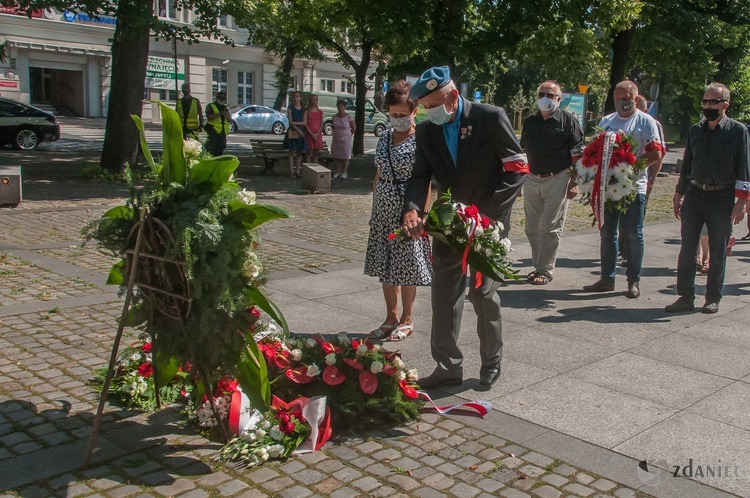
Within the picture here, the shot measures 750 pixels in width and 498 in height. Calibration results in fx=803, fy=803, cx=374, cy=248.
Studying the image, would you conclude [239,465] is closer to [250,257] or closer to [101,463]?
[101,463]

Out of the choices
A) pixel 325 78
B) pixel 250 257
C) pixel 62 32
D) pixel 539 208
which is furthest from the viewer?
pixel 325 78

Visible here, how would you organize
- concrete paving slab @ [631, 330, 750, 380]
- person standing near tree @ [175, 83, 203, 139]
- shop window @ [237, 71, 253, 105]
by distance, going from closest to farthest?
concrete paving slab @ [631, 330, 750, 380], person standing near tree @ [175, 83, 203, 139], shop window @ [237, 71, 253, 105]

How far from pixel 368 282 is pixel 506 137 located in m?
3.42

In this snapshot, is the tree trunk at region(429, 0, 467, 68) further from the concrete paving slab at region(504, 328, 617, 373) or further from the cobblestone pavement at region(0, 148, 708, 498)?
the cobblestone pavement at region(0, 148, 708, 498)

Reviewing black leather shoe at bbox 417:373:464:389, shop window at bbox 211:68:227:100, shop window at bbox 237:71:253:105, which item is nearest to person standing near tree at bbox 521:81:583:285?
black leather shoe at bbox 417:373:464:389

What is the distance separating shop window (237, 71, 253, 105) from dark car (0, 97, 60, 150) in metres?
24.7

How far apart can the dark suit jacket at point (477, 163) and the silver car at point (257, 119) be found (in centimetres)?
3523

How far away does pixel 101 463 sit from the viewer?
12.8 feet

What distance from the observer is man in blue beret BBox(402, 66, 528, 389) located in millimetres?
4824

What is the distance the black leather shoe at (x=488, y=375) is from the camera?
5098 millimetres

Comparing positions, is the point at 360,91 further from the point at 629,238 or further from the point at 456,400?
the point at 456,400

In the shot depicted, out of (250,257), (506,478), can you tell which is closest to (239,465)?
(250,257)

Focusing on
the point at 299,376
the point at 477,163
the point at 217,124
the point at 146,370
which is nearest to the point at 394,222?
the point at 477,163

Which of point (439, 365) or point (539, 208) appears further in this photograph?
point (539, 208)
